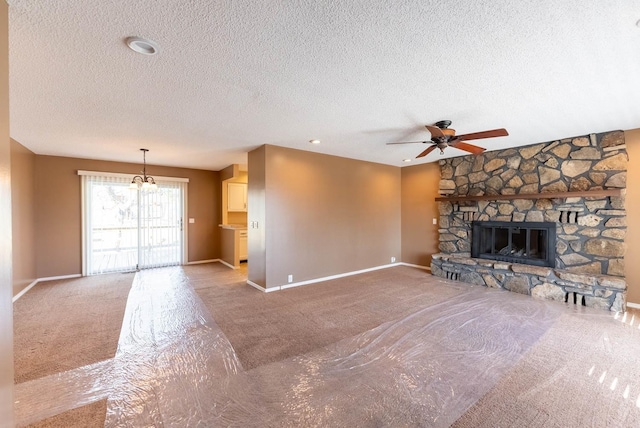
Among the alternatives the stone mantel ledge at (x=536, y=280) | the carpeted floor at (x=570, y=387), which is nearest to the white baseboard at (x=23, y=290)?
the carpeted floor at (x=570, y=387)

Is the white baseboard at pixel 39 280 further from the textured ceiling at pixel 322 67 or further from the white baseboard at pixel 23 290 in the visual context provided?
the textured ceiling at pixel 322 67

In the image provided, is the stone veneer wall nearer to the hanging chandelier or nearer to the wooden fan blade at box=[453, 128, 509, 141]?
the wooden fan blade at box=[453, 128, 509, 141]

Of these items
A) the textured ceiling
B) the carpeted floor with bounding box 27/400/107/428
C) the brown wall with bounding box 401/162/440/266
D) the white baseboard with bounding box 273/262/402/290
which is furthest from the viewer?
the brown wall with bounding box 401/162/440/266

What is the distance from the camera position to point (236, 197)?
7.31 m

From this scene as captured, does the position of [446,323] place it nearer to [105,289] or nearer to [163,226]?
[105,289]

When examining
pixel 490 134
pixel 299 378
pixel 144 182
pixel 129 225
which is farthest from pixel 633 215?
pixel 129 225

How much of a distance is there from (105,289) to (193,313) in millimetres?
2318

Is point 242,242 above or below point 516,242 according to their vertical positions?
below

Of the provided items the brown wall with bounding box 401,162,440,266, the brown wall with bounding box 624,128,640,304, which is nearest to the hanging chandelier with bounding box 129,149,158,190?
the brown wall with bounding box 401,162,440,266

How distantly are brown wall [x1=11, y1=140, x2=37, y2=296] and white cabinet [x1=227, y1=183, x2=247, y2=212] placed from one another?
367 centimetres

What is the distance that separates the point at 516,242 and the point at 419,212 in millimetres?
1993

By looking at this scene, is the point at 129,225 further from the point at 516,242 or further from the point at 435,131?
the point at 516,242

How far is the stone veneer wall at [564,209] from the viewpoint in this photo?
3744 millimetres

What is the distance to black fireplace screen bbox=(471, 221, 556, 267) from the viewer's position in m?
4.36
